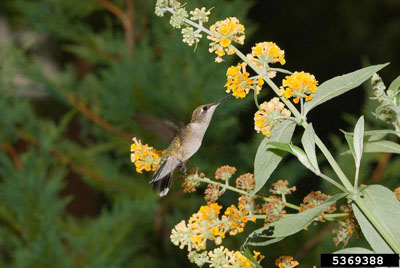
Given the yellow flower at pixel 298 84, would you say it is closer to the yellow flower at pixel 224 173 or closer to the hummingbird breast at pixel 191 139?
the yellow flower at pixel 224 173

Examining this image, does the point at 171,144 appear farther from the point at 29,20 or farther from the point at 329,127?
the point at 329,127

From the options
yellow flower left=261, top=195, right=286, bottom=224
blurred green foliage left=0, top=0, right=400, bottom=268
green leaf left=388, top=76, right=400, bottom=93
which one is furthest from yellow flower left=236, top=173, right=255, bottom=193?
blurred green foliage left=0, top=0, right=400, bottom=268

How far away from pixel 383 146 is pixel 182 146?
0.96ft

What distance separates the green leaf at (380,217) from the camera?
1.27 ft

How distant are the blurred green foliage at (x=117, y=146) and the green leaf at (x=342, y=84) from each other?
0.89 metres

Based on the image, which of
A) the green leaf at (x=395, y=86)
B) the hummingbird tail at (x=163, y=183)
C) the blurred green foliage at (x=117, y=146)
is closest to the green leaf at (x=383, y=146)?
the green leaf at (x=395, y=86)

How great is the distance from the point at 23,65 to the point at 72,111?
8.3 inches

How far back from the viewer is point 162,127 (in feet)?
2.36

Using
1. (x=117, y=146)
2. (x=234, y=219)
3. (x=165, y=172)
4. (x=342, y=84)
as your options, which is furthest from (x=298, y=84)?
(x=117, y=146)

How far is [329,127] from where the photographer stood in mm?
2316

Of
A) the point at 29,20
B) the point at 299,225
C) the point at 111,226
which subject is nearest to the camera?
the point at 299,225

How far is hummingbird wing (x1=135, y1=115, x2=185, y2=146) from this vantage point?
2.32 ft

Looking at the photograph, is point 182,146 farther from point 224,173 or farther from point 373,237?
point 373,237

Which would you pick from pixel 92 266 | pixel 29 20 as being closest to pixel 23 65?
pixel 29 20
